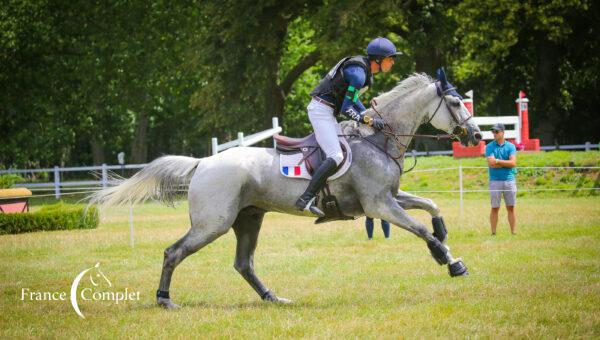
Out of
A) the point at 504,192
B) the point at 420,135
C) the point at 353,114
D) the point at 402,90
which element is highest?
the point at 402,90

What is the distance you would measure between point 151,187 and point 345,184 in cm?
261

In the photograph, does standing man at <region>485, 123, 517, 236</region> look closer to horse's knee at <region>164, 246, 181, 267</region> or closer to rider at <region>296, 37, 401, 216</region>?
rider at <region>296, 37, 401, 216</region>

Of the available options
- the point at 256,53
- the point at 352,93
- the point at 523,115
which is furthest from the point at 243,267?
the point at 256,53

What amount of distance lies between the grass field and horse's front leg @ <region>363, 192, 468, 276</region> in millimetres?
431

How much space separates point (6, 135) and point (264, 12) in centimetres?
1673

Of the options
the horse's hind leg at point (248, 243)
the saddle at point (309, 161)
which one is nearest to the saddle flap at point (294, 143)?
the saddle at point (309, 161)

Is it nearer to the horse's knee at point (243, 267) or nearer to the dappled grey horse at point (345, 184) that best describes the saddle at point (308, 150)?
the dappled grey horse at point (345, 184)

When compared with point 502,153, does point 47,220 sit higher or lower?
lower

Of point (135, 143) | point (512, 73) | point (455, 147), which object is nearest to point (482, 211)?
point (455, 147)

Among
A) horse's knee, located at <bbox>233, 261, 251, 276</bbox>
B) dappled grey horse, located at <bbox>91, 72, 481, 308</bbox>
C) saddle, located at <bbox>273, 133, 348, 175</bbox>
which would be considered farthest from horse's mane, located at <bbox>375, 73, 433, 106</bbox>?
horse's knee, located at <bbox>233, 261, 251, 276</bbox>

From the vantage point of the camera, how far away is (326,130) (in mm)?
8547

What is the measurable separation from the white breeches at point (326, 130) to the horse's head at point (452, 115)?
139 cm

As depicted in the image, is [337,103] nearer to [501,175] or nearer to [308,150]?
[308,150]

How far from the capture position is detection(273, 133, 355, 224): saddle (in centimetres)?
861
